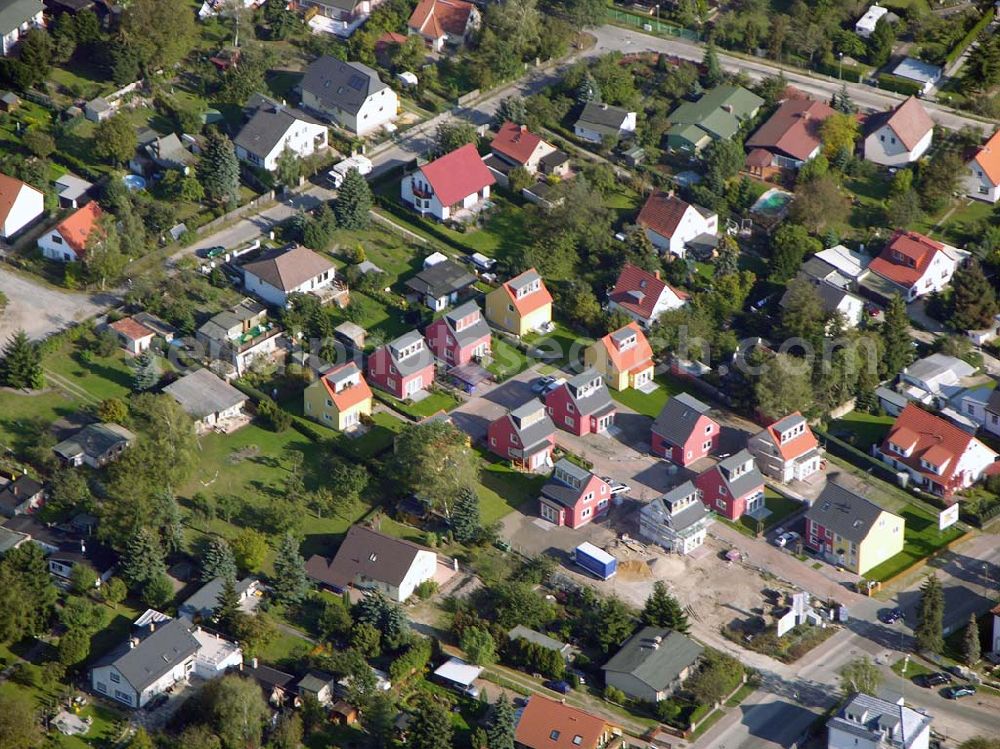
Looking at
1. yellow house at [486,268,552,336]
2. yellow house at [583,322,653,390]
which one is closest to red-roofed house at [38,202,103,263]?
yellow house at [486,268,552,336]

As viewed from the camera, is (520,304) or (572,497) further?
(520,304)

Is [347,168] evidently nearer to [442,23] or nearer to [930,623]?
[442,23]

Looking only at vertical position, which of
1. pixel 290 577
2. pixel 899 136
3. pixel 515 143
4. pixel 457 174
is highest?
pixel 899 136

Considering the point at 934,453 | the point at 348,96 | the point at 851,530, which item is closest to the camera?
the point at 851,530

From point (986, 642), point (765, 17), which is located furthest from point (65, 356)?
point (765, 17)

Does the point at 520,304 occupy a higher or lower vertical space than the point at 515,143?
lower

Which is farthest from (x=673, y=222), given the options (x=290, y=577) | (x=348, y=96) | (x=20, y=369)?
(x=20, y=369)
